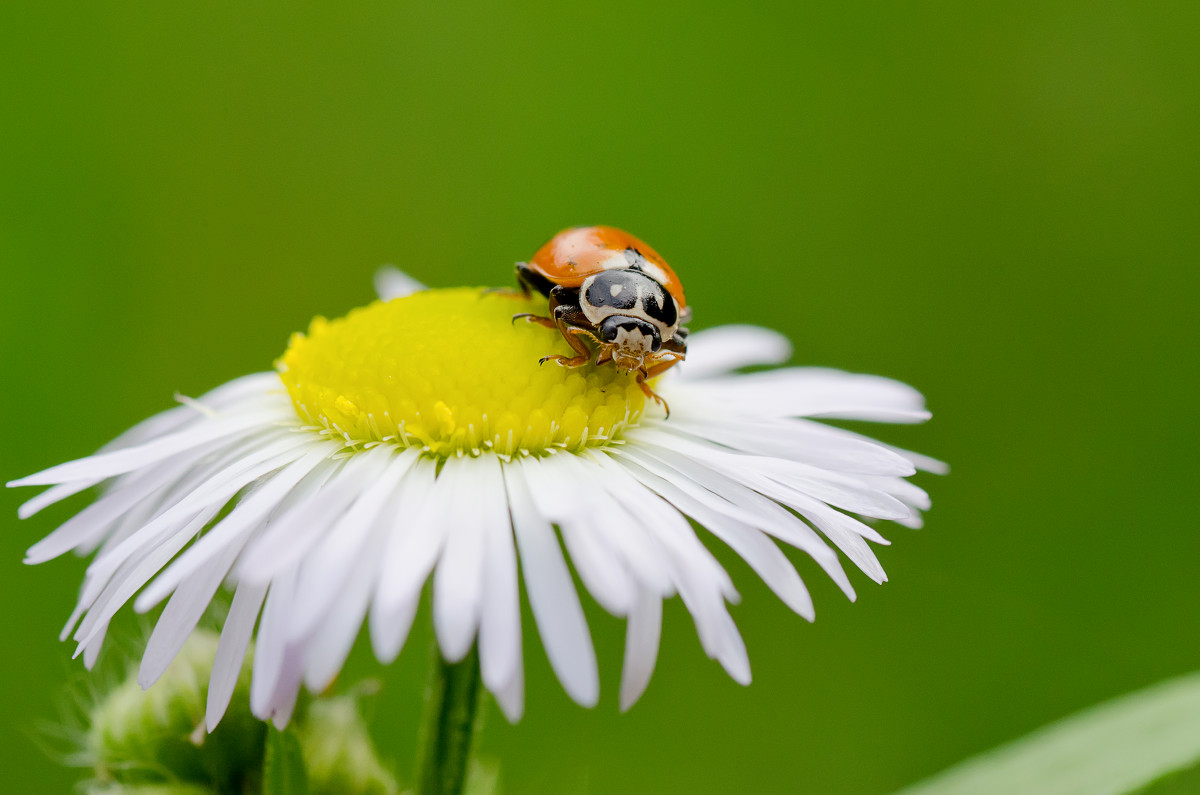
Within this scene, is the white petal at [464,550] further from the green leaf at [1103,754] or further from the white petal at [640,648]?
the green leaf at [1103,754]

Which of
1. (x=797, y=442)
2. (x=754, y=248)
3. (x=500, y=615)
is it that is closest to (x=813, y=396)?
(x=797, y=442)

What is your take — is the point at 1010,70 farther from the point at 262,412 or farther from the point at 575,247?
the point at 262,412

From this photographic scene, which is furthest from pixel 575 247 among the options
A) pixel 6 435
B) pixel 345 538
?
pixel 6 435

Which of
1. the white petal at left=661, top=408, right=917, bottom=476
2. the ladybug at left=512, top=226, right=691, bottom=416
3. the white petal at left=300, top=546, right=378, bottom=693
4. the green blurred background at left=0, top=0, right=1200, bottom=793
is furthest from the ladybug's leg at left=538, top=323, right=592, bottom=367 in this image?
the green blurred background at left=0, top=0, right=1200, bottom=793

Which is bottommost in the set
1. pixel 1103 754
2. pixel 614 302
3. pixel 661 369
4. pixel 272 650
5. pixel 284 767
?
pixel 1103 754

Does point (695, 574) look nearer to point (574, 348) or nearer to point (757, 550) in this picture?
point (757, 550)

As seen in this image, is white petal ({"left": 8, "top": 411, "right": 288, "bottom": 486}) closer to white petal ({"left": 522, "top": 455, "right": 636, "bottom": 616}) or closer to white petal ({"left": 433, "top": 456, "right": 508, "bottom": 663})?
white petal ({"left": 433, "top": 456, "right": 508, "bottom": 663})

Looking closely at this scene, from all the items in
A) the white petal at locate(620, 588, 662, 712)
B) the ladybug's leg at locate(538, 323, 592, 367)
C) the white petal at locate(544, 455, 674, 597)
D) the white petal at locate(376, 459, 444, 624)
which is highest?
the ladybug's leg at locate(538, 323, 592, 367)
